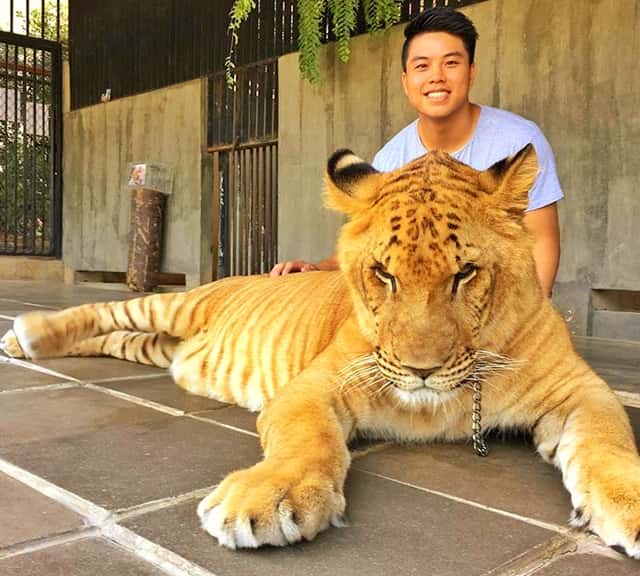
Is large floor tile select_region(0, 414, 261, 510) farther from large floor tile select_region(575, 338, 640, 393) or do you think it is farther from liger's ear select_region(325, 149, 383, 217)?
large floor tile select_region(575, 338, 640, 393)

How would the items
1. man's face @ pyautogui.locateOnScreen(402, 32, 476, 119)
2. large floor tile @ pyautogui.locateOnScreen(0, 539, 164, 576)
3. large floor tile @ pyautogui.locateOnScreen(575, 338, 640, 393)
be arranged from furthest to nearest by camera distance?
1. large floor tile @ pyautogui.locateOnScreen(575, 338, 640, 393)
2. man's face @ pyautogui.locateOnScreen(402, 32, 476, 119)
3. large floor tile @ pyautogui.locateOnScreen(0, 539, 164, 576)

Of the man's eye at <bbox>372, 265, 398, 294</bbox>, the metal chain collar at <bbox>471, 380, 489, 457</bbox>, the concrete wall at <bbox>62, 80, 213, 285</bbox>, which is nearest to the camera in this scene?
the man's eye at <bbox>372, 265, 398, 294</bbox>

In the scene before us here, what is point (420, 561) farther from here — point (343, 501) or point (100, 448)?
point (100, 448)

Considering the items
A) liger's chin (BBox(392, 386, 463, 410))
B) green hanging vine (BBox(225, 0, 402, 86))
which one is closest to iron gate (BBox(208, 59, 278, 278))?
green hanging vine (BBox(225, 0, 402, 86))

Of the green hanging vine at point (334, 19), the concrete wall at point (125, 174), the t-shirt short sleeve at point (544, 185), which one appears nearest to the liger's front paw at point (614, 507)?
the t-shirt short sleeve at point (544, 185)

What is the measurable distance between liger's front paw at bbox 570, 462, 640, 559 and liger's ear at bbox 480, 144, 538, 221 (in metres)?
0.74

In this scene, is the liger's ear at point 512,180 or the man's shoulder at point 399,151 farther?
the man's shoulder at point 399,151

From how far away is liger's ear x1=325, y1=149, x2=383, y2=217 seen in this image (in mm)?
2021

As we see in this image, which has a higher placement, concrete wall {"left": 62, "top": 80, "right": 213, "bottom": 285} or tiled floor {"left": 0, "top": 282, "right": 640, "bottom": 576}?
concrete wall {"left": 62, "top": 80, "right": 213, "bottom": 285}

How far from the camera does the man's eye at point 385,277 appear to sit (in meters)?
1.79

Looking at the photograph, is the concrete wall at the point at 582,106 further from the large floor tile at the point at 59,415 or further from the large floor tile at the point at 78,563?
the large floor tile at the point at 78,563

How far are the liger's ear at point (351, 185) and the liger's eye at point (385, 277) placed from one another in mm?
241

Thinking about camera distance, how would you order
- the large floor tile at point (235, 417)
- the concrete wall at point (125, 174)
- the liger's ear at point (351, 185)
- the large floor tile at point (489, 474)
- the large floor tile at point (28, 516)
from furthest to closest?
the concrete wall at point (125, 174)
the large floor tile at point (235, 417)
the liger's ear at point (351, 185)
the large floor tile at point (489, 474)
the large floor tile at point (28, 516)

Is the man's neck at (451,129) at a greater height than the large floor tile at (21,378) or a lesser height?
greater
